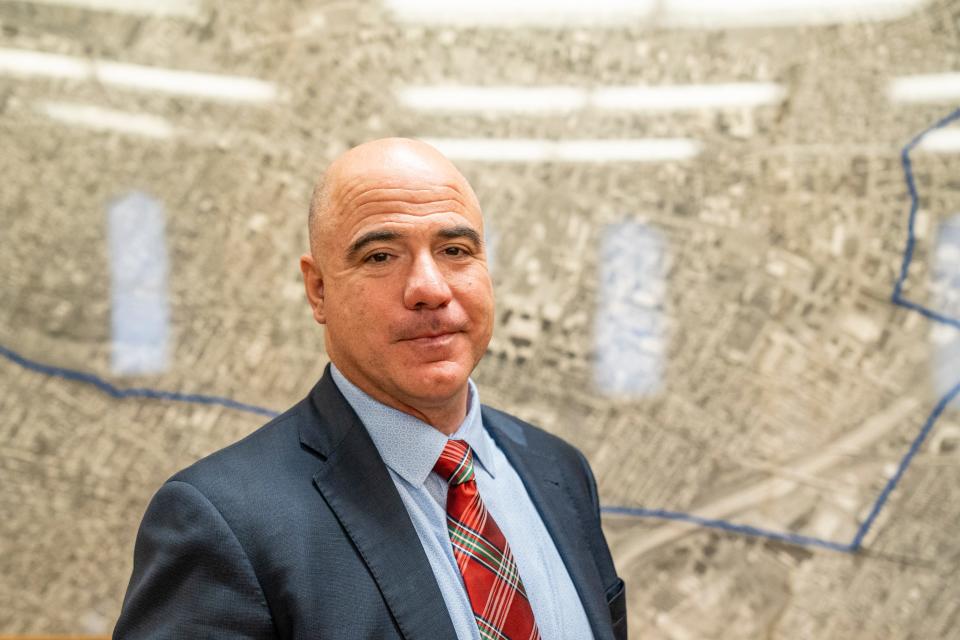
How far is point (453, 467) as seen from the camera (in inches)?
31.8

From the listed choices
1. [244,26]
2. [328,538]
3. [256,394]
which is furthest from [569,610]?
[244,26]

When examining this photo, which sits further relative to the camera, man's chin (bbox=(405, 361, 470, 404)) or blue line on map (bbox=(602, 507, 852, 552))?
blue line on map (bbox=(602, 507, 852, 552))

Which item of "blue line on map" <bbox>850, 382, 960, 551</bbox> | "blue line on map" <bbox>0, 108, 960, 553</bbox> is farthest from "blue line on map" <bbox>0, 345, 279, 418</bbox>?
"blue line on map" <bbox>850, 382, 960, 551</bbox>

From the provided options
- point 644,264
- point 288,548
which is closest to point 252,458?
point 288,548

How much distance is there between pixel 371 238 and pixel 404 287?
6 centimetres

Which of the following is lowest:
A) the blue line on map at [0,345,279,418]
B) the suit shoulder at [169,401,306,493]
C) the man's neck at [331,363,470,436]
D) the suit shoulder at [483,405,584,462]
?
the blue line on map at [0,345,279,418]

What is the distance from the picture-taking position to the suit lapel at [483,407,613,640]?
0.89 m

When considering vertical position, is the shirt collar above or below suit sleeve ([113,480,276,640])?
above

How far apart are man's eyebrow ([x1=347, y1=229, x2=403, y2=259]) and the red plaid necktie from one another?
0.23m

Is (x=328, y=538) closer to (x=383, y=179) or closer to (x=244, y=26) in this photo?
(x=383, y=179)

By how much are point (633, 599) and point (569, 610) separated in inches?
25.2

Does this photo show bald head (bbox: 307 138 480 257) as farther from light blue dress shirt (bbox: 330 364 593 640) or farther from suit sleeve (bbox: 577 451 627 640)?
suit sleeve (bbox: 577 451 627 640)

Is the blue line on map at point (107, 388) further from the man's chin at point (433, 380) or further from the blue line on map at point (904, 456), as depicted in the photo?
the man's chin at point (433, 380)

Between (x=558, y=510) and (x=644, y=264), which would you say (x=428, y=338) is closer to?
(x=558, y=510)
